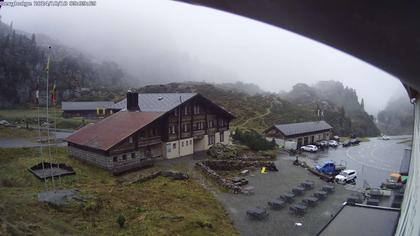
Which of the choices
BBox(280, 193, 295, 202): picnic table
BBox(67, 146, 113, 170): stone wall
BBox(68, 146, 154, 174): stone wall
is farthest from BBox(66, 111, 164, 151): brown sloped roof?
BBox(280, 193, 295, 202): picnic table

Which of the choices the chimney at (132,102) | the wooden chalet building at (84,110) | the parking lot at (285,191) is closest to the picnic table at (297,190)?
the parking lot at (285,191)

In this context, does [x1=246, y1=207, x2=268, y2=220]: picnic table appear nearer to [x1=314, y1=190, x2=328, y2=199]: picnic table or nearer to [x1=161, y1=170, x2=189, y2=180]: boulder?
[x1=314, y1=190, x2=328, y2=199]: picnic table

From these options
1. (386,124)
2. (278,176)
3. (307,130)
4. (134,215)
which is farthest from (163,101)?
(386,124)

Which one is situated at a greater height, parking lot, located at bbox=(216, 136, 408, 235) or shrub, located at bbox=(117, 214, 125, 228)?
shrub, located at bbox=(117, 214, 125, 228)

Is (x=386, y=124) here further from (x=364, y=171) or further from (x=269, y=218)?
(x=269, y=218)

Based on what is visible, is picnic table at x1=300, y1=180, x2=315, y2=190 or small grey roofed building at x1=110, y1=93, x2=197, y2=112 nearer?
picnic table at x1=300, y1=180, x2=315, y2=190

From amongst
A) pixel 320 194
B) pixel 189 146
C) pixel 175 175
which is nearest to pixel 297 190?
pixel 320 194
